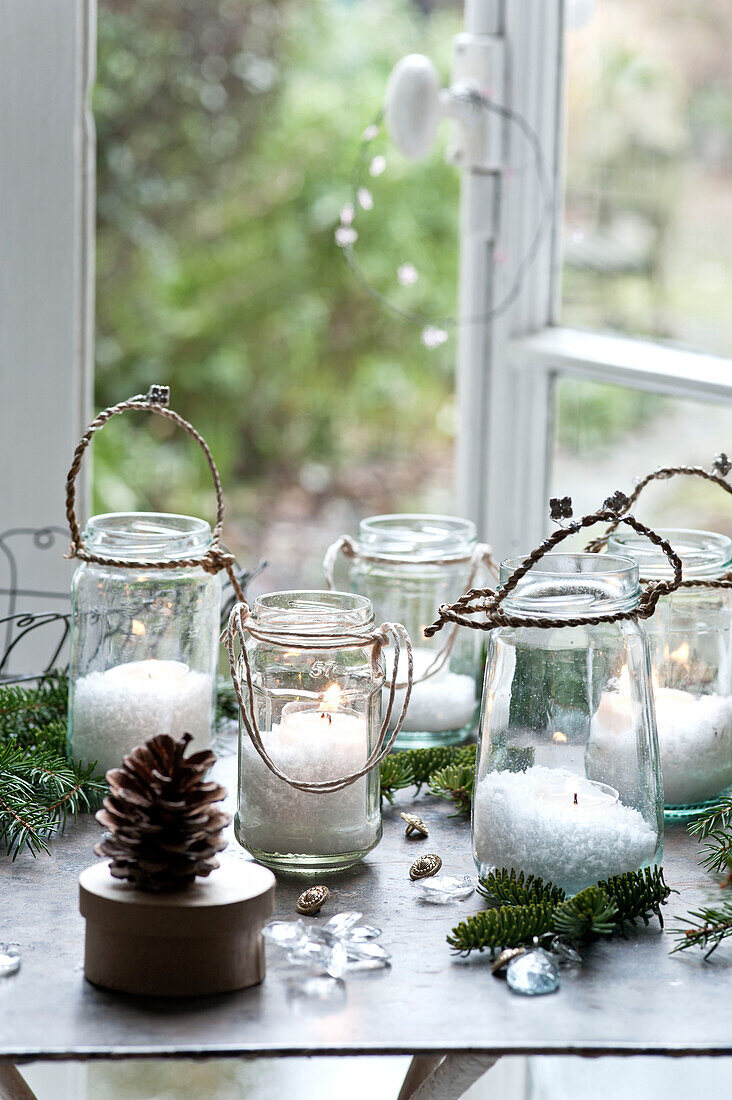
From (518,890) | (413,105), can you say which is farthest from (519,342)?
(518,890)

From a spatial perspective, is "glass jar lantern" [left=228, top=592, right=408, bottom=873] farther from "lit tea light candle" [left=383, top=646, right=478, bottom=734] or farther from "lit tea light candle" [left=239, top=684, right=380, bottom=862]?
"lit tea light candle" [left=383, top=646, right=478, bottom=734]

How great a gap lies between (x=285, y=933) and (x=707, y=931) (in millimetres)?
243

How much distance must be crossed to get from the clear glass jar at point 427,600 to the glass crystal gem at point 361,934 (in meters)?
0.31

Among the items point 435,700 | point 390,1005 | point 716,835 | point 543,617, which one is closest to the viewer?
point 390,1005

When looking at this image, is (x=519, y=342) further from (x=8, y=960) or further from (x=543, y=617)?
(x=8, y=960)

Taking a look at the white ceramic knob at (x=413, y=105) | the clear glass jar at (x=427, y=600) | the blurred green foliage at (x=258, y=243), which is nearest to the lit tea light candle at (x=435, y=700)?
the clear glass jar at (x=427, y=600)

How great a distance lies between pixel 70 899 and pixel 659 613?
0.47m

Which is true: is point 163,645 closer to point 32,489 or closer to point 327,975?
point 327,975

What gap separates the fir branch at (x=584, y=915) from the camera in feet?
2.38

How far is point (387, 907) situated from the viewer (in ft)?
2.59

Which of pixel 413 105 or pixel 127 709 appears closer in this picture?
pixel 127 709

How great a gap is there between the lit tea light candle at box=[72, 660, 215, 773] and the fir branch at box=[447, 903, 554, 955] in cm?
31

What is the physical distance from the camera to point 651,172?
142 cm

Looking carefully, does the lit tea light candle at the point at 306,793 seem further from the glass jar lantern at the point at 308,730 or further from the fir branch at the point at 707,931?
the fir branch at the point at 707,931
